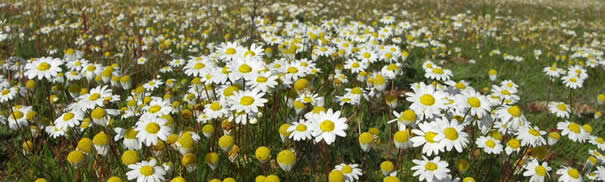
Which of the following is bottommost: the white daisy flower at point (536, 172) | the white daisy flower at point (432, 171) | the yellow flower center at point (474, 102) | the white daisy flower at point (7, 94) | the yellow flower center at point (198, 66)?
the white daisy flower at point (536, 172)

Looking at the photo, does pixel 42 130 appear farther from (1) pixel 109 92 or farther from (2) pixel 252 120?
(2) pixel 252 120

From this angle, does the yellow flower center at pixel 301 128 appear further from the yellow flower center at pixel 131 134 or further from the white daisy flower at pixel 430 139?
the yellow flower center at pixel 131 134

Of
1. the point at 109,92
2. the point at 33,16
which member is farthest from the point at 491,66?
the point at 33,16

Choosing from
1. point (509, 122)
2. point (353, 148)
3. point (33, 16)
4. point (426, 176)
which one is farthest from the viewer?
point (33, 16)

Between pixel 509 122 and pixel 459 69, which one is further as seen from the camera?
pixel 459 69

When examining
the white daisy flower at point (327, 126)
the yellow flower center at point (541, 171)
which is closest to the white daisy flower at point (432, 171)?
the white daisy flower at point (327, 126)

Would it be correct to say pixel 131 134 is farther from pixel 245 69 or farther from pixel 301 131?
pixel 301 131
